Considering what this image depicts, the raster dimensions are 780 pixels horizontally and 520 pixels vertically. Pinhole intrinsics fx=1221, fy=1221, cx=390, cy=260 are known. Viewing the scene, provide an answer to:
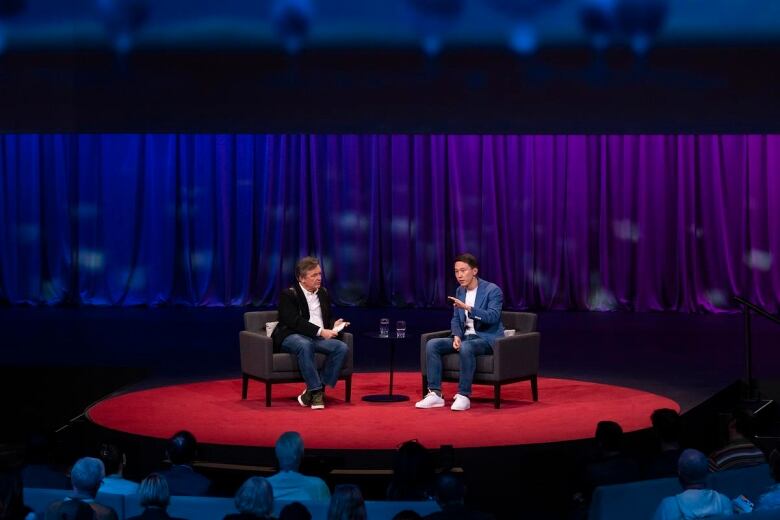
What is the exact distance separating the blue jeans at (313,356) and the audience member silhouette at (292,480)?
3.21 metres

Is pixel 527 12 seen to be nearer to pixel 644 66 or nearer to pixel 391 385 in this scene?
pixel 644 66

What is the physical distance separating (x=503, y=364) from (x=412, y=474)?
327 centimetres

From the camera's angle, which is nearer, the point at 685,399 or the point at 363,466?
the point at 363,466

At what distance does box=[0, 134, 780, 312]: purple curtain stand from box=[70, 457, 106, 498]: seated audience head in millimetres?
10178

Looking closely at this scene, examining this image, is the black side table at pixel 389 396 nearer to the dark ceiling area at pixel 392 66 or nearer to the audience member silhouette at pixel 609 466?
the dark ceiling area at pixel 392 66

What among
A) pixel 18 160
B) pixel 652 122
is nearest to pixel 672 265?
pixel 652 122

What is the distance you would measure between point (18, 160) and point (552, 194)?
21.1 ft

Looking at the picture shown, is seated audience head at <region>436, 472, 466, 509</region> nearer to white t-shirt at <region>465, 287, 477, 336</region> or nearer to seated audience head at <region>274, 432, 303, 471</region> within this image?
seated audience head at <region>274, 432, 303, 471</region>

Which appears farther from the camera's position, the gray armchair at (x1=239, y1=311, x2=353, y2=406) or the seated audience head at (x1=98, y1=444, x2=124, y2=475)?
the gray armchair at (x1=239, y1=311, x2=353, y2=406)

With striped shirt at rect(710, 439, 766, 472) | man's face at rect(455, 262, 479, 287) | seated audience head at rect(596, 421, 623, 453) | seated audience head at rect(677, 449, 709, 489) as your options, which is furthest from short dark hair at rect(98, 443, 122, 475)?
man's face at rect(455, 262, 479, 287)

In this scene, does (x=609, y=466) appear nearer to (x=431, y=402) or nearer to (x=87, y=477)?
(x=87, y=477)

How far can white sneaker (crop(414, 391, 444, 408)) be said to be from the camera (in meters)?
7.98

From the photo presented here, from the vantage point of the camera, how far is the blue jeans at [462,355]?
26.3 feet

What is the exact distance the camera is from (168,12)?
761cm
